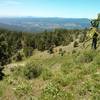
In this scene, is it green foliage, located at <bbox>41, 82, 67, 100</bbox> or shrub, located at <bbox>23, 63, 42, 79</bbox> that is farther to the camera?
shrub, located at <bbox>23, 63, 42, 79</bbox>

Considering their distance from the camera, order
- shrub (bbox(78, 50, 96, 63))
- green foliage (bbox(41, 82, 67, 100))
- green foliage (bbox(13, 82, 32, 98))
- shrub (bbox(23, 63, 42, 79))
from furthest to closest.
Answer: shrub (bbox(78, 50, 96, 63)), shrub (bbox(23, 63, 42, 79)), green foliage (bbox(13, 82, 32, 98)), green foliage (bbox(41, 82, 67, 100))

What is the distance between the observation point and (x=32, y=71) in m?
10.3

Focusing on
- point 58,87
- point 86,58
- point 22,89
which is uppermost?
point 86,58

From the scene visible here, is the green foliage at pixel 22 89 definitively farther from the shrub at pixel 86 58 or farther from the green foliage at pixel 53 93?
the shrub at pixel 86 58

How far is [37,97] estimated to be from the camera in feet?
24.3

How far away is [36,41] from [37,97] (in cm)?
9436

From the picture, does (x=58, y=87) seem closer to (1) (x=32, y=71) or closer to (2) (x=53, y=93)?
(2) (x=53, y=93)

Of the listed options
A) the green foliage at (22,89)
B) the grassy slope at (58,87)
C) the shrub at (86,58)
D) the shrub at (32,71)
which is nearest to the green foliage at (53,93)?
the grassy slope at (58,87)

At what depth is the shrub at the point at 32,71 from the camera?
10.1 meters

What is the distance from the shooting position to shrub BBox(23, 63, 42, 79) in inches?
399

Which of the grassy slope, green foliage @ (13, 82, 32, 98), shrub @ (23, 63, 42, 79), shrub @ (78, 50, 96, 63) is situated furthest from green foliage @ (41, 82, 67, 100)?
shrub @ (78, 50, 96, 63)

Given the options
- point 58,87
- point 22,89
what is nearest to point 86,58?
point 58,87

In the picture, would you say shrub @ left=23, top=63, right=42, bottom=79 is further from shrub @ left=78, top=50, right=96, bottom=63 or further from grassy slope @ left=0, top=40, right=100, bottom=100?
shrub @ left=78, top=50, right=96, bottom=63

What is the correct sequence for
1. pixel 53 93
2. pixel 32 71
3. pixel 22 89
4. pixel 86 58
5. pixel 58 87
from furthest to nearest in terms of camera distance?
pixel 86 58 < pixel 32 71 < pixel 22 89 < pixel 58 87 < pixel 53 93
